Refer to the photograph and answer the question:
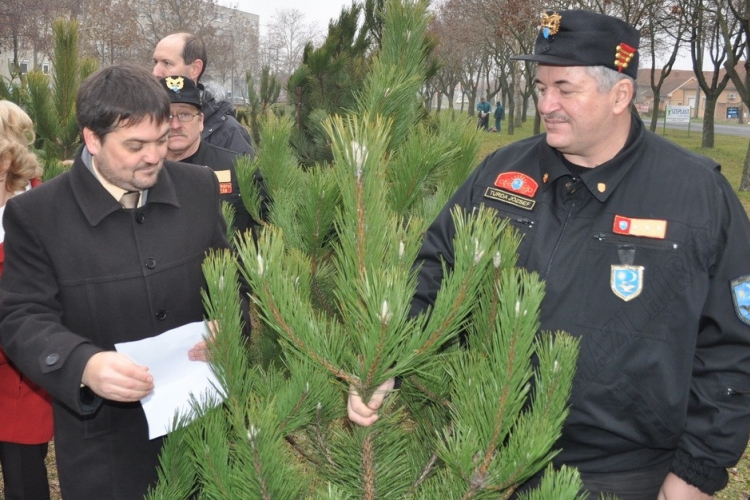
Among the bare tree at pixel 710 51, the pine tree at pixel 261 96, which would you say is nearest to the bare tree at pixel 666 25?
the bare tree at pixel 710 51

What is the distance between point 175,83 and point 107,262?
1532mm

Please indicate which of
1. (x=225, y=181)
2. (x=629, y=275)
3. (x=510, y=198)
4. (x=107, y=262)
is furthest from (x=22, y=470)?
(x=629, y=275)

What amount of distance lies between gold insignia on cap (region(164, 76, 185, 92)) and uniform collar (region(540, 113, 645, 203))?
1.86 m

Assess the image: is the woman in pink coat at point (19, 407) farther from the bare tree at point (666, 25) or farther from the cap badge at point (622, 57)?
the bare tree at point (666, 25)

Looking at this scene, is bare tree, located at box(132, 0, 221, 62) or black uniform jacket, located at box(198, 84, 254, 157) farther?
bare tree, located at box(132, 0, 221, 62)

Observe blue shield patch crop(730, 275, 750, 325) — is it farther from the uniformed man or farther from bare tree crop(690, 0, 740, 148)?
bare tree crop(690, 0, 740, 148)

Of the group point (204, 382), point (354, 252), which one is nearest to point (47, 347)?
point (204, 382)

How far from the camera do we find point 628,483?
196 centimetres

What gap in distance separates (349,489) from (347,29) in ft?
14.4

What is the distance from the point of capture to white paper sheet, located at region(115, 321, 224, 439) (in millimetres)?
1730

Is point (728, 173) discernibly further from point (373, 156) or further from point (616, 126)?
point (373, 156)

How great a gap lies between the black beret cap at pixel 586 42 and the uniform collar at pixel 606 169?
8.1 inches

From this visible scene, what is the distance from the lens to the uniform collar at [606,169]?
196 centimetres

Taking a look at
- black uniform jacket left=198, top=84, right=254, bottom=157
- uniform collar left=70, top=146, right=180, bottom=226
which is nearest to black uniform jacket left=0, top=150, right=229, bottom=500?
uniform collar left=70, top=146, right=180, bottom=226
